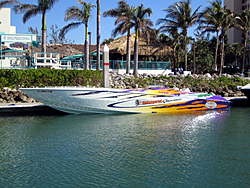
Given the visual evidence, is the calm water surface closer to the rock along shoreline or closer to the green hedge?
the green hedge

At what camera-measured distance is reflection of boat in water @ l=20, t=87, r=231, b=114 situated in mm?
17219

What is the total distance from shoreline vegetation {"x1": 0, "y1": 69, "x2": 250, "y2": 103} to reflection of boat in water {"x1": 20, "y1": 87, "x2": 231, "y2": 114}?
3.26m

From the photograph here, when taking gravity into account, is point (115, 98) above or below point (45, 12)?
below

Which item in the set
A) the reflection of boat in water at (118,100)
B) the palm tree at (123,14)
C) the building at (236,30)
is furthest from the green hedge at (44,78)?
the building at (236,30)

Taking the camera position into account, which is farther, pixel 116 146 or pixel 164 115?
pixel 164 115

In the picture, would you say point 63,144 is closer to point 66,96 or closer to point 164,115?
point 66,96

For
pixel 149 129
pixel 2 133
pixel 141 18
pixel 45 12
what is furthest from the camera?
pixel 141 18

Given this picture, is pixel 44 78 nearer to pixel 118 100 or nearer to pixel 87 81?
pixel 87 81

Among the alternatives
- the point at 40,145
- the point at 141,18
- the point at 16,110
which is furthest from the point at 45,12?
the point at 40,145

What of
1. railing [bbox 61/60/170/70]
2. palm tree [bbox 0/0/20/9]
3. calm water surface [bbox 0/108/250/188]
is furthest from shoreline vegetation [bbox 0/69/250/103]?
palm tree [bbox 0/0/20/9]

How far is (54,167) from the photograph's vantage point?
905 cm

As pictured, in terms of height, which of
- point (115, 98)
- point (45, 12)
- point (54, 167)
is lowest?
point (54, 167)

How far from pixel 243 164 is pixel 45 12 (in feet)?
71.1

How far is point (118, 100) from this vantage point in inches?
702
